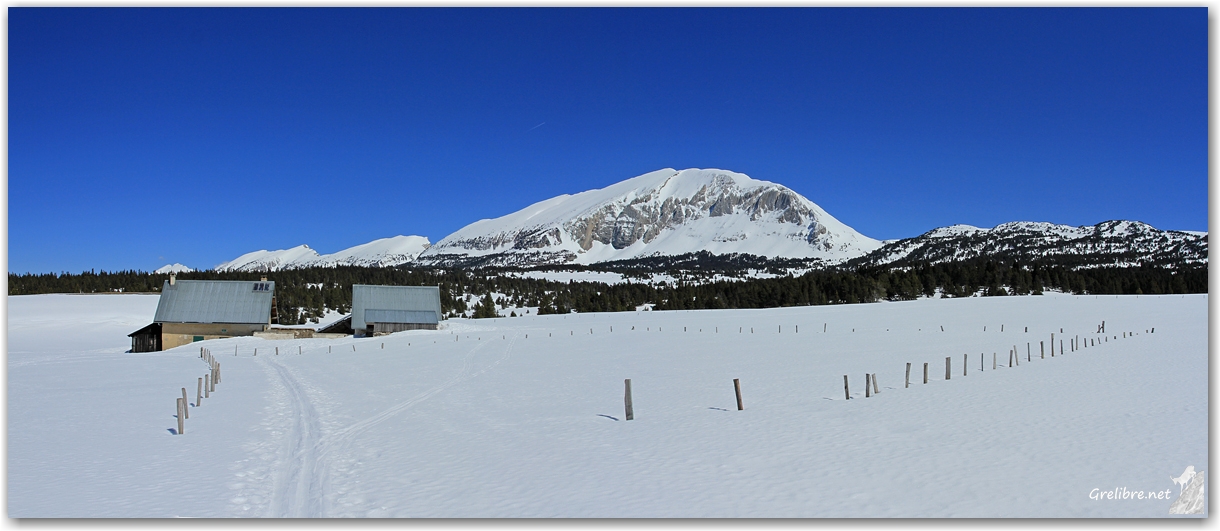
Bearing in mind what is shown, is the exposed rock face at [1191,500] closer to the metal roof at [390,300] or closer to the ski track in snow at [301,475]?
the ski track in snow at [301,475]

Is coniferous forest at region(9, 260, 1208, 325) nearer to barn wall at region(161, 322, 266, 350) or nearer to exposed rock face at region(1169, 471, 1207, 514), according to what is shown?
barn wall at region(161, 322, 266, 350)

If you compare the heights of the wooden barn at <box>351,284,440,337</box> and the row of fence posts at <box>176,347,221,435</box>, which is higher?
the wooden barn at <box>351,284,440,337</box>

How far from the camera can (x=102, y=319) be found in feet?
283

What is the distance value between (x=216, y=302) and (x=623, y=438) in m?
62.5

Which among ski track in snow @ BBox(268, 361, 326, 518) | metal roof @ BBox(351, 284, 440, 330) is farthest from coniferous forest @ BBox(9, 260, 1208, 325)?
ski track in snow @ BBox(268, 361, 326, 518)

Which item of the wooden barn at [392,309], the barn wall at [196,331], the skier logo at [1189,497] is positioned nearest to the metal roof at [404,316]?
the wooden barn at [392,309]

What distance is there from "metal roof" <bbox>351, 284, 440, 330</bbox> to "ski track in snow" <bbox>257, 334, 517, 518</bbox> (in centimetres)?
4520

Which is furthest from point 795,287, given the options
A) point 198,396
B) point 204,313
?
point 198,396

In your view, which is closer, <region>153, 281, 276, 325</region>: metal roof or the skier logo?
the skier logo

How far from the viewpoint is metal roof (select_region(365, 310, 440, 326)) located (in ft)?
234

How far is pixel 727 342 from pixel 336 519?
4270 cm

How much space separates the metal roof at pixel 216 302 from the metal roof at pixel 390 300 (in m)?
7.98

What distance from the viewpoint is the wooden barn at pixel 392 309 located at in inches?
2800

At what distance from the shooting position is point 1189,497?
968 cm
